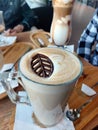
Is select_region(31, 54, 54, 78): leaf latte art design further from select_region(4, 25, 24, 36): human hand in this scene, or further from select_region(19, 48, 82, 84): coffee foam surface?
select_region(4, 25, 24, 36): human hand

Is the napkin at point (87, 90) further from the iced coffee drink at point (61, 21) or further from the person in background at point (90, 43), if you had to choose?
the person in background at point (90, 43)

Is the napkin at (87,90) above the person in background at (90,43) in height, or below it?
above

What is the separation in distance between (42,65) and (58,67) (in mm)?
37

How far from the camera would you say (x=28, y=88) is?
45 cm

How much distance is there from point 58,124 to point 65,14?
41cm

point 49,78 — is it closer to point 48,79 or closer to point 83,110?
point 48,79

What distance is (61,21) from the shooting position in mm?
772

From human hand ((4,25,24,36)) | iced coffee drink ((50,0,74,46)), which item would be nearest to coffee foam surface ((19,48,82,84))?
iced coffee drink ((50,0,74,46))

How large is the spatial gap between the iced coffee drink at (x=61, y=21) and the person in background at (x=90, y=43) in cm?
34

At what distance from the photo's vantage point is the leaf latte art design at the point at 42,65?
44cm

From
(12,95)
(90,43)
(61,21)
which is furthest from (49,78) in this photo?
(90,43)

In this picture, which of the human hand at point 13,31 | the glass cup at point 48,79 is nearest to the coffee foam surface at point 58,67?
the glass cup at point 48,79

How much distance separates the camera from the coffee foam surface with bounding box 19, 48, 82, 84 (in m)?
0.42

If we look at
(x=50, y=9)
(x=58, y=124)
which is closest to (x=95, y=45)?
(x=50, y=9)
